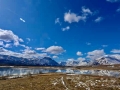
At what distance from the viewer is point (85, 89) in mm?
36094

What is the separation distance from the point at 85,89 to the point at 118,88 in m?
8.24

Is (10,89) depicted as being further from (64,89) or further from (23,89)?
(64,89)

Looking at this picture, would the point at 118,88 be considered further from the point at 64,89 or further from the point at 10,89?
the point at 10,89

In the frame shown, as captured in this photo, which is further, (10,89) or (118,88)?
(118,88)

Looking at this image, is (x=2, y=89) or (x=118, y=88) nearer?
(x=2, y=89)

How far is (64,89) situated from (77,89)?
3.07 meters

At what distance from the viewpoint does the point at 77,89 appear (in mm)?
35531

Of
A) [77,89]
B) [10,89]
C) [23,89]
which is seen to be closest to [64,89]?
[77,89]

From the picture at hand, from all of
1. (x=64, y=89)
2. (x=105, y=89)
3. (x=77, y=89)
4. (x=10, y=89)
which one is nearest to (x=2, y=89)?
(x=10, y=89)

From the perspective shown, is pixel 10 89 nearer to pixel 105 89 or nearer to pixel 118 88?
pixel 105 89

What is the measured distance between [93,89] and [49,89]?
10.3 m

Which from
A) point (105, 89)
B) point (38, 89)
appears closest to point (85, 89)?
point (105, 89)

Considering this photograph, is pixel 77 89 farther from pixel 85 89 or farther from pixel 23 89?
pixel 23 89

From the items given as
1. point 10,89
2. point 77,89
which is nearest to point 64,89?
point 77,89
